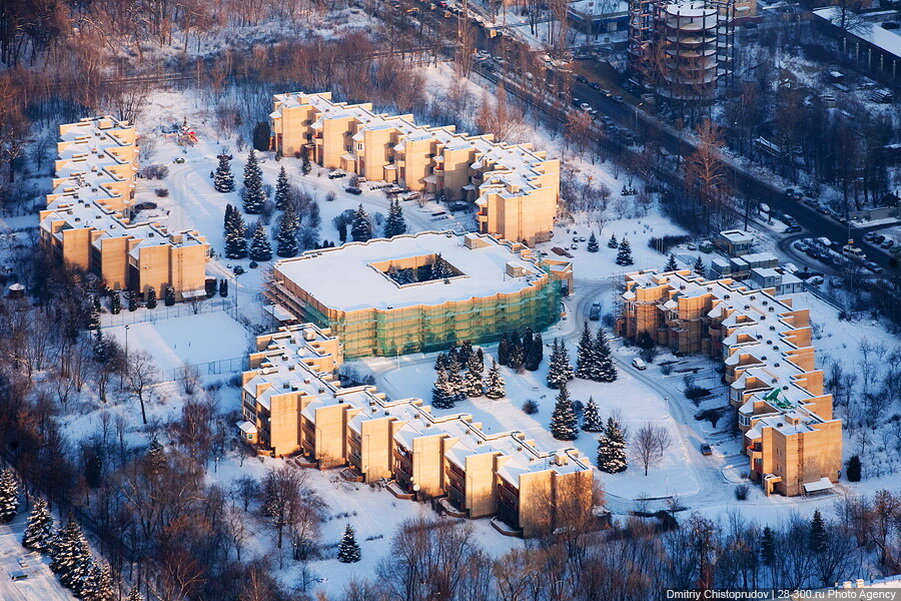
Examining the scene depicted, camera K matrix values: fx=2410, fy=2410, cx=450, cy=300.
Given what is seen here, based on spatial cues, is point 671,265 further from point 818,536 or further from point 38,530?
point 38,530

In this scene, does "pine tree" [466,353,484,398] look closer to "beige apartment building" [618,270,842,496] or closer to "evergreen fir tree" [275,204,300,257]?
"beige apartment building" [618,270,842,496]

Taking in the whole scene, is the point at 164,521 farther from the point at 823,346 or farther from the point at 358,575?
the point at 823,346

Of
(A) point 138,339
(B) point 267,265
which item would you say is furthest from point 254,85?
(A) point 138,339

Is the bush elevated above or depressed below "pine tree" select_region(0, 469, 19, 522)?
below

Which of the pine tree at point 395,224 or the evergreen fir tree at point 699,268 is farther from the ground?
the pine tree at point 395,224

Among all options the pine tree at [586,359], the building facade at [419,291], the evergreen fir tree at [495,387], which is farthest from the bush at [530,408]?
the building facade at [419,291]

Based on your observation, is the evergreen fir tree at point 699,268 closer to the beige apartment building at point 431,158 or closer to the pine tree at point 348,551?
the beige apartment building at point 431,158

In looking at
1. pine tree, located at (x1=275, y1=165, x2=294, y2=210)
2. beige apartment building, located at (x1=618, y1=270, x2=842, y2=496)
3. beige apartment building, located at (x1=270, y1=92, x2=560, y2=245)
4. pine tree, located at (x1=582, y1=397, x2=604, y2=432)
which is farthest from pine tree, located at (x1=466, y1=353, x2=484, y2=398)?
pine tree, located at (x1=275, y1=165, x2=294, y2=210)
